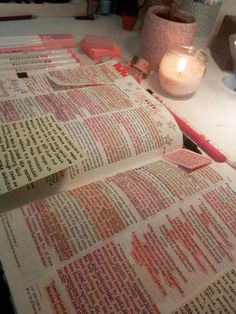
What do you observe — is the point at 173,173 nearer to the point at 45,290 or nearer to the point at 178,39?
the point at 45,290

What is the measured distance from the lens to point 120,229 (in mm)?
328

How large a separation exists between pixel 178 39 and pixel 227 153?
26 centimetres

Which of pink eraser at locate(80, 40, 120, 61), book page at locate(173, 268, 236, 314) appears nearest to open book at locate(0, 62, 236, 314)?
book page at locate(173, 268, 236, 314)

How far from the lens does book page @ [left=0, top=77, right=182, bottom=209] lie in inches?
14.9

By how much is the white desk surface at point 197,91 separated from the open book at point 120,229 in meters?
0.09

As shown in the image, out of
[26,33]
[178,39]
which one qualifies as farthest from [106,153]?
[26,33]

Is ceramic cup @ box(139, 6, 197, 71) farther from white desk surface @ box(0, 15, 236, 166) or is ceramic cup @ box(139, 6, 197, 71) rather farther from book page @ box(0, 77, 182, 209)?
book page @ box(0, 77, 182, 209)

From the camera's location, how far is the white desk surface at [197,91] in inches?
20.1

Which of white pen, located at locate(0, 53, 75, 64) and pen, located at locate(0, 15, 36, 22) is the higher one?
pen, located at locate(0, 15, 36, 22)

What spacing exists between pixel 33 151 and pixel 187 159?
20 cm

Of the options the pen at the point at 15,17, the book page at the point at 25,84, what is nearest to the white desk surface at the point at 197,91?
the pen at the point at 15,17

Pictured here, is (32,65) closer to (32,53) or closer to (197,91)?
(32,53)

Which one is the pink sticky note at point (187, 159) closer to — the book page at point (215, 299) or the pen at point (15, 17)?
the book page at point (215, 299)

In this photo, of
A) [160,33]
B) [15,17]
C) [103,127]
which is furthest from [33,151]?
[15,17]
